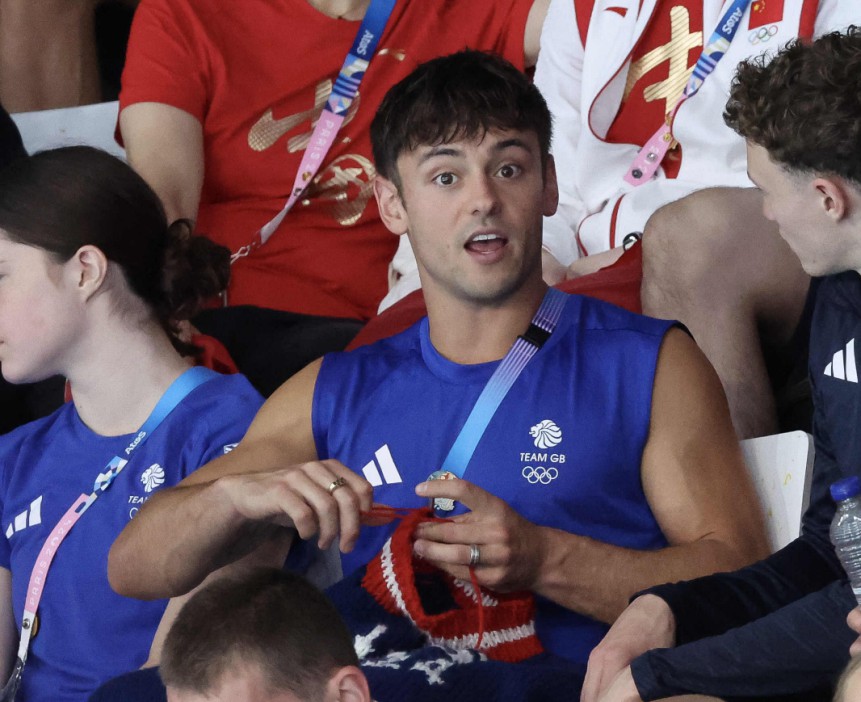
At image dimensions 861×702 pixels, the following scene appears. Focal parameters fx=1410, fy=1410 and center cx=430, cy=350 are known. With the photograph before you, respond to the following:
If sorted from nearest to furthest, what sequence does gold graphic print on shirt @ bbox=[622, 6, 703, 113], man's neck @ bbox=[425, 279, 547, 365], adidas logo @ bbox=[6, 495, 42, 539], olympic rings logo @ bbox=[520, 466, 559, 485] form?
olympic rings logo @ bbox=[520, 466, 559, 485]
man's neck @ bbox=[425, 279, 547, 365]
adidas logo @ bbox=[6, 495, 42, 539]
gold graphic print on shirt @ bbox=[622, 6, 703, 113]

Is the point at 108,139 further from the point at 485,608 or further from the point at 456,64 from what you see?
the point at 485,608

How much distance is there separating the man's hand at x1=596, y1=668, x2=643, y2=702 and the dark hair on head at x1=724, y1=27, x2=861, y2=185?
68 centimetres

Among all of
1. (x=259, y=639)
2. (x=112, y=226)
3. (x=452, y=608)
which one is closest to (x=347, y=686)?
(x=259, y=639)

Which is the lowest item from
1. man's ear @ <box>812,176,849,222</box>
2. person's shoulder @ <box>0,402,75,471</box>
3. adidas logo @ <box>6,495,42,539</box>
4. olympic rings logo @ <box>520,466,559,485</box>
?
adidas logo @ <box>6,495,42,539</box>

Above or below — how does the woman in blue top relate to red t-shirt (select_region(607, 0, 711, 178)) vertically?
below

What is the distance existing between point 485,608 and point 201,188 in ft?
5.24

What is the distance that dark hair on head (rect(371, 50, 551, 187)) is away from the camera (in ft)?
7.11

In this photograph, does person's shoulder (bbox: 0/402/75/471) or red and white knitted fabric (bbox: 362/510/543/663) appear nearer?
red and white knitted fabric (bbox: 362/510/543/663)

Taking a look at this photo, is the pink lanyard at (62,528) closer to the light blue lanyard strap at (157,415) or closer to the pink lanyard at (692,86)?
the light blue lanyard strap at (157,415)

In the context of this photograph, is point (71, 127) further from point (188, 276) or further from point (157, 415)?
point (157, 415)

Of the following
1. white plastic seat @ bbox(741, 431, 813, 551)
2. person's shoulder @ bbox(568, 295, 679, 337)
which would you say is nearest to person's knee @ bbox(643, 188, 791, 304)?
person's shoulder @ bbox(568, 295, 679, 337)

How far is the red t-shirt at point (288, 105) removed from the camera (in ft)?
10.5

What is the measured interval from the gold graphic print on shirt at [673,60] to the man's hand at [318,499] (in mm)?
1406

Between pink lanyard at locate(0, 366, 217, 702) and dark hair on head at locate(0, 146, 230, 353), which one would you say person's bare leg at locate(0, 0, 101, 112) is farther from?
pink lanyard at locate(0, 366, 217, 702)
